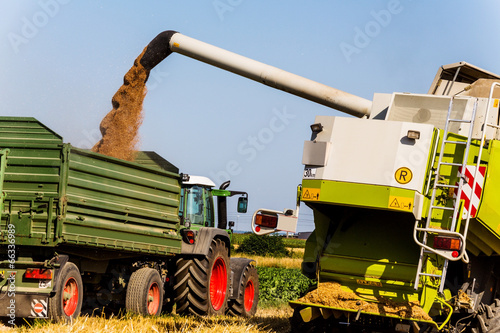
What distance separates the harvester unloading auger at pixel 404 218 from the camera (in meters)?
7.39

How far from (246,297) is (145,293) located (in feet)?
9.87

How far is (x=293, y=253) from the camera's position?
Answer: 42.7m

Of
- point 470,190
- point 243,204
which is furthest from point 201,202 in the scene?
point 470,190

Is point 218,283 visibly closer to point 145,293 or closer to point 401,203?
point 145,293

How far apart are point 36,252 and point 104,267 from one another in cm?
175

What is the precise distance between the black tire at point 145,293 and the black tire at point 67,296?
1.50m

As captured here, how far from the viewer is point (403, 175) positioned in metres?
7.35

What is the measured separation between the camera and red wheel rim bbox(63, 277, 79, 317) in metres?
8.95

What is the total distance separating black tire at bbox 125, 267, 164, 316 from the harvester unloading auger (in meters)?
3.18

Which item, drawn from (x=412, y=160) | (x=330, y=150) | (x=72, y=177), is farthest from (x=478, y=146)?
(x=72, y=177)

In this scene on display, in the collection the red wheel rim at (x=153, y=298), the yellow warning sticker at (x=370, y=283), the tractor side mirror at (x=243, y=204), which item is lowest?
the red wheel rim at (x=153, y=298)

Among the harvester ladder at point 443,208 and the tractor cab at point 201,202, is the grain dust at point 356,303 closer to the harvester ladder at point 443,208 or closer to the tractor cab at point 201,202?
the harvester ladder at point 443,208

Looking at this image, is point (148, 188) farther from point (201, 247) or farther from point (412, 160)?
point (412, 160)

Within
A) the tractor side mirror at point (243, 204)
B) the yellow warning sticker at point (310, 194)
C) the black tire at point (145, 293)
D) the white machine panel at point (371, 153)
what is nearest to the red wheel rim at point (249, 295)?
the tractor side mirror at point (243, 204)
